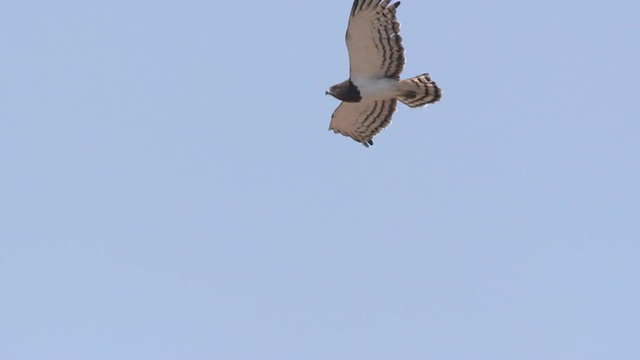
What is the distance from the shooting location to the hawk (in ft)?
94.4

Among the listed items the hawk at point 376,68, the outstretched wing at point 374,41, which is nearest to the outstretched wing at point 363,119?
the hawk at point 376,68

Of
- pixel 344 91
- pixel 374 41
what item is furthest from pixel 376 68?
pixel 344 91

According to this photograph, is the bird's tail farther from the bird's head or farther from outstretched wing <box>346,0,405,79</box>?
the bird's head

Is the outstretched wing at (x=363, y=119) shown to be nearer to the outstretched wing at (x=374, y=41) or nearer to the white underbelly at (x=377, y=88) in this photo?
the white underbelly at (x=377, y=88)

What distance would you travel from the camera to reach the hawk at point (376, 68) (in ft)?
94.4

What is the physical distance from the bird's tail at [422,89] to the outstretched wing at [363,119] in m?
1.09

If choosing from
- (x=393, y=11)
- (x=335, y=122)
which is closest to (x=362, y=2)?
(x=393, y=11)

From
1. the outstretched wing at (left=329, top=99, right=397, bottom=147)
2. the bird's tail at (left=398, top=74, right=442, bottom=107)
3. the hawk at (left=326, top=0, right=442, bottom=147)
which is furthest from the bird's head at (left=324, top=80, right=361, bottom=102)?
the bird's tail at (left=398, top=74, right=442, bottom=107)

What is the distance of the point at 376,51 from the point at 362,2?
3.57 ft

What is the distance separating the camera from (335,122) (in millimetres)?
31188

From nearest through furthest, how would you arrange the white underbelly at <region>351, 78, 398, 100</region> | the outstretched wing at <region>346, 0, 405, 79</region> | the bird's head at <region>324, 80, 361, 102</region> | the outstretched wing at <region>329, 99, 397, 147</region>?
the outstretched wing at <region>346, 0, 405, 79</region> < the white underbelly at <region>351, 78, 398, 100</region> < the bird's head at <region>324, 80, 361, 102</region> < the outstretched wing at <region>329, 99, 397, 147</region>

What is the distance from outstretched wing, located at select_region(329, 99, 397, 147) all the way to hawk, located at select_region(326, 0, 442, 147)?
0.02 m

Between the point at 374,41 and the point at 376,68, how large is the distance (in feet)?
2.05

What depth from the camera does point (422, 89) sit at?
29.6 m
